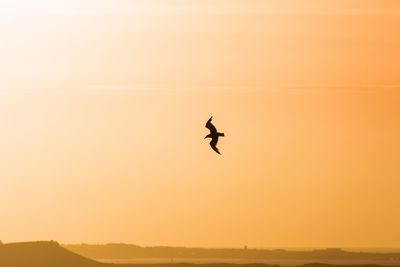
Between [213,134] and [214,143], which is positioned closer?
[214,143]

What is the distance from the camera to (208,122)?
6388cm

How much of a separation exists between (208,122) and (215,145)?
93.3 inches

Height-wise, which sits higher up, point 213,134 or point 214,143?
point 213,134

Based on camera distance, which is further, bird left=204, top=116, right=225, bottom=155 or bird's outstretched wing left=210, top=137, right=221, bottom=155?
bird left=204, top=116, right=225, bottom=155

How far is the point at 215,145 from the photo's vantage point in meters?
65.9

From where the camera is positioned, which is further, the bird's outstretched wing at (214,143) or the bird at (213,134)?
the bird at (213,134)
